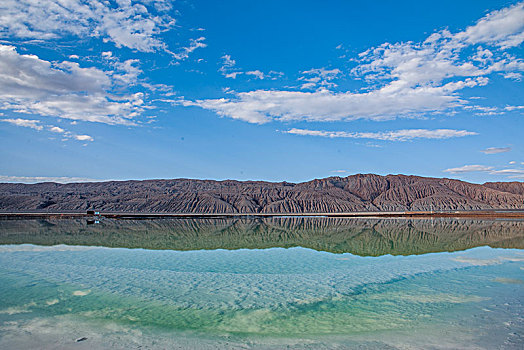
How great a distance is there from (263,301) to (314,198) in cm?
8829

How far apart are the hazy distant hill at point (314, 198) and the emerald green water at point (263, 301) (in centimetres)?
6968

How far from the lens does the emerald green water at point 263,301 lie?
26.6 ft

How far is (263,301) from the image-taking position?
11.1 metres

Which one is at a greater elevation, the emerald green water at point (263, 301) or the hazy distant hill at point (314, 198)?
the hazy distant hill at point (314, 198)

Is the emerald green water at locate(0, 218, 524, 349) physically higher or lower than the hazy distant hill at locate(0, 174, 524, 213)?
lower

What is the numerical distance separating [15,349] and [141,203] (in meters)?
82.6

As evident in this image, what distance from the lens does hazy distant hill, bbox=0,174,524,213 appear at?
86.9 metres

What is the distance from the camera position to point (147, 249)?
23.1 meters

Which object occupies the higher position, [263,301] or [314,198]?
[314,198]

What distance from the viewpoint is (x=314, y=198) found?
9831 centimetres

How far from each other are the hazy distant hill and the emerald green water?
69.7 metres

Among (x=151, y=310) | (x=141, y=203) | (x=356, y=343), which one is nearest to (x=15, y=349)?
(x=151, y=310)

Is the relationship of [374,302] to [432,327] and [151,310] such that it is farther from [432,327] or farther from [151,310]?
[151,310]

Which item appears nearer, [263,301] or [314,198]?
[263,301]
